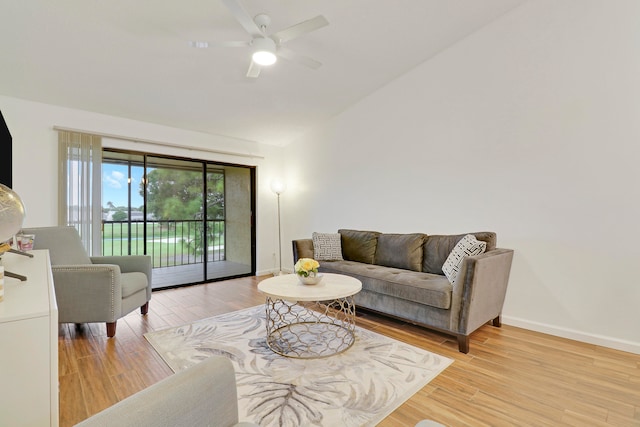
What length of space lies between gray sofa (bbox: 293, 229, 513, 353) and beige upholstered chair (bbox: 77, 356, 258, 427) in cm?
209

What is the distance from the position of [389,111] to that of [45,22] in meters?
3.50

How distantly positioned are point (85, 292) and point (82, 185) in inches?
62.2

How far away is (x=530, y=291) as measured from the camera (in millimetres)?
2887

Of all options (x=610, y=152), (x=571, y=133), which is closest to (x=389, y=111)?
(x=571, y=133)

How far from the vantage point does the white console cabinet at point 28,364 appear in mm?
824

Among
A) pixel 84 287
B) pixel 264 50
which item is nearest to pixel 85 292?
pixel 84 287

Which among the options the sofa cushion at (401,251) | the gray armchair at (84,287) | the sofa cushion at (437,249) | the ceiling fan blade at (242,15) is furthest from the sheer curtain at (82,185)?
the sofa cushion at (437,249)

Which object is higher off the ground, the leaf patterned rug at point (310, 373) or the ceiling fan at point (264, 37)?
the ceiling fan at point (264, 37)

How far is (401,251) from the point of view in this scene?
348cm

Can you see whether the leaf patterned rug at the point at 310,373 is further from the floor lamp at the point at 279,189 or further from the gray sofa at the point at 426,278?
the floor lamp at the point at 279,189

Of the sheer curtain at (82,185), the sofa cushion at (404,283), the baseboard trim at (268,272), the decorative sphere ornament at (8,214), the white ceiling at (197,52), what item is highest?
the white ceiling at (197,52)

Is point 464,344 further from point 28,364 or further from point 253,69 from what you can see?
point 253,69

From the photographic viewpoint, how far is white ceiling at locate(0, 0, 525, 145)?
2.41 m

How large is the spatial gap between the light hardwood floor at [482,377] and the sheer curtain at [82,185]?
3.81 feet
